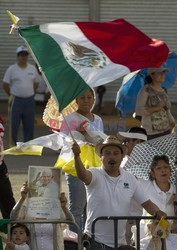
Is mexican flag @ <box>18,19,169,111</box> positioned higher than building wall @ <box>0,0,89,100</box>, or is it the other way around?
mexican flag @ <box>18,19,169,111</box>

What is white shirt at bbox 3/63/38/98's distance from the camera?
18656 mm

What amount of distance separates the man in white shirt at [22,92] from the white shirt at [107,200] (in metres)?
8.94

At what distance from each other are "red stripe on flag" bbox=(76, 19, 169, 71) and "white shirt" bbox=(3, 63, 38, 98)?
346 inches

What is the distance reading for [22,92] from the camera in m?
18.6

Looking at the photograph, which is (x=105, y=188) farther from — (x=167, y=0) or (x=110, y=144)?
(x=167, y=0)

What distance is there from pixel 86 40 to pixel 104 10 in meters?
15.0

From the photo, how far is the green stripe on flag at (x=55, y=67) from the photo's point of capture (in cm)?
927

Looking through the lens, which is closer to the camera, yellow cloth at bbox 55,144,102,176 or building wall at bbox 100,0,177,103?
Answer: yellow cloth at bbox 55,144,102,176

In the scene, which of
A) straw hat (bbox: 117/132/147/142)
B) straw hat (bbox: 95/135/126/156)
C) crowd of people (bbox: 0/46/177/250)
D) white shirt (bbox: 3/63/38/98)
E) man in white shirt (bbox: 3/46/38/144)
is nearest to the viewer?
crowd of people (bbox: 0/46/177/250)

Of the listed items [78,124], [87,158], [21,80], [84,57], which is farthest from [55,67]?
[21,80]

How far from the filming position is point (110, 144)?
31.9 feet

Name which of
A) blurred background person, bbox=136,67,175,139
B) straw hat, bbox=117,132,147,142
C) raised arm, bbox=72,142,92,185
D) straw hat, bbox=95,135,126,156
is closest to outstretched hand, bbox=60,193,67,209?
raised arm, bbox=72,142,92,185

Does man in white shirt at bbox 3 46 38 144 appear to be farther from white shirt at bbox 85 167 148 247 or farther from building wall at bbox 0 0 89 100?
white shirt at bbox 85 167 148 247

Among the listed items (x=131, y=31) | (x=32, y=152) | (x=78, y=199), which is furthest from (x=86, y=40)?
(x=78, y=199)
